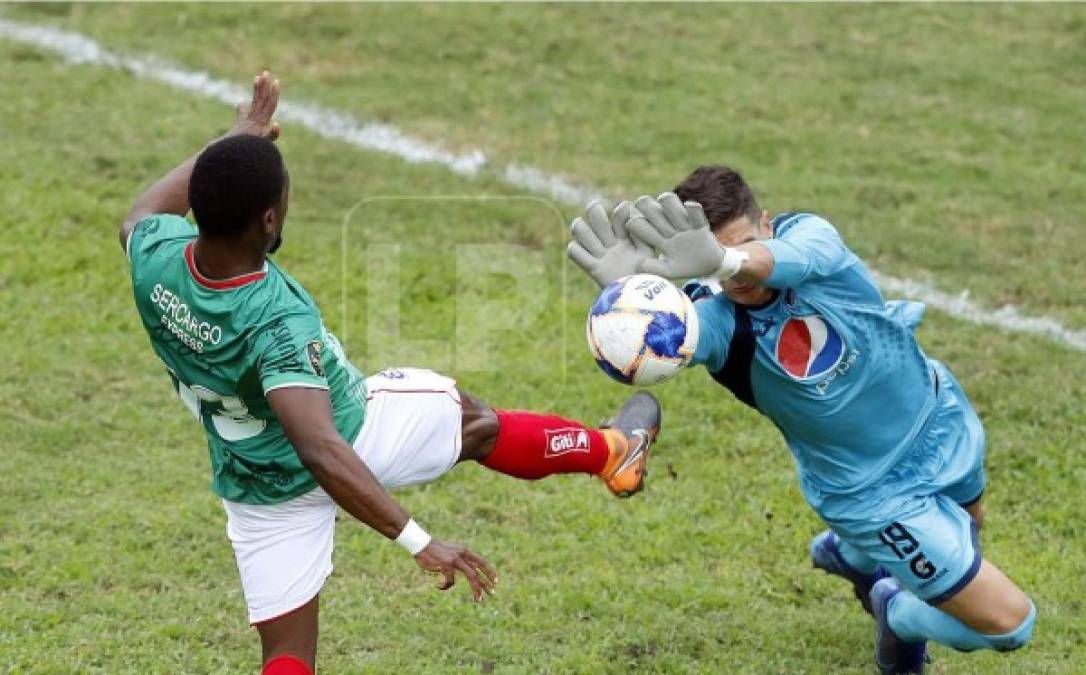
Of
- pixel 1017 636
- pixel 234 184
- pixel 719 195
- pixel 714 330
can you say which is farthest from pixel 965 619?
pixel 234 184

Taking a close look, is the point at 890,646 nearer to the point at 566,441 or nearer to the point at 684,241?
the point at 566,441

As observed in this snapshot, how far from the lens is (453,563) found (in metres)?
5.21

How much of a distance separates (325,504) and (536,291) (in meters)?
4.68

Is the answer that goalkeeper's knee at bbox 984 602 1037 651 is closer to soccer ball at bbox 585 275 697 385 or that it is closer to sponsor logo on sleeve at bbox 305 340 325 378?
soccer ball at bbox 585 275 697 385

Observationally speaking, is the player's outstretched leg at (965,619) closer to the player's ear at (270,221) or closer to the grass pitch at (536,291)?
the grass pitch at (536,291)

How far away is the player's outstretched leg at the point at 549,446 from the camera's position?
634 centimetres

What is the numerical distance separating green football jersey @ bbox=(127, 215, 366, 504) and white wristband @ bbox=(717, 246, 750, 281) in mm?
1227

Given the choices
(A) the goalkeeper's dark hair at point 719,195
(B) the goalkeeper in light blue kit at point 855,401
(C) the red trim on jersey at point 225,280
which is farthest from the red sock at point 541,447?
(C) the red trim on jersey at point 225,280

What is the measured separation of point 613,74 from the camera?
1354 centimetres

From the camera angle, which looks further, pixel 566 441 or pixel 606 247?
pixel 566 441

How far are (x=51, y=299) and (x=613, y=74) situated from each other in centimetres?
494

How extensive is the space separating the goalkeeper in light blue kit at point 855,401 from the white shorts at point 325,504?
0.78 metres

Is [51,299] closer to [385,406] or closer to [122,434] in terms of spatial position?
[122,434]

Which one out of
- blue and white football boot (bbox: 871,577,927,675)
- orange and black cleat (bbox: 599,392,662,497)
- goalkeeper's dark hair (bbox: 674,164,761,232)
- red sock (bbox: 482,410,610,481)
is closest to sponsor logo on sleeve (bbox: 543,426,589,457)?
red sock (bbox: 482,410,610,481)
